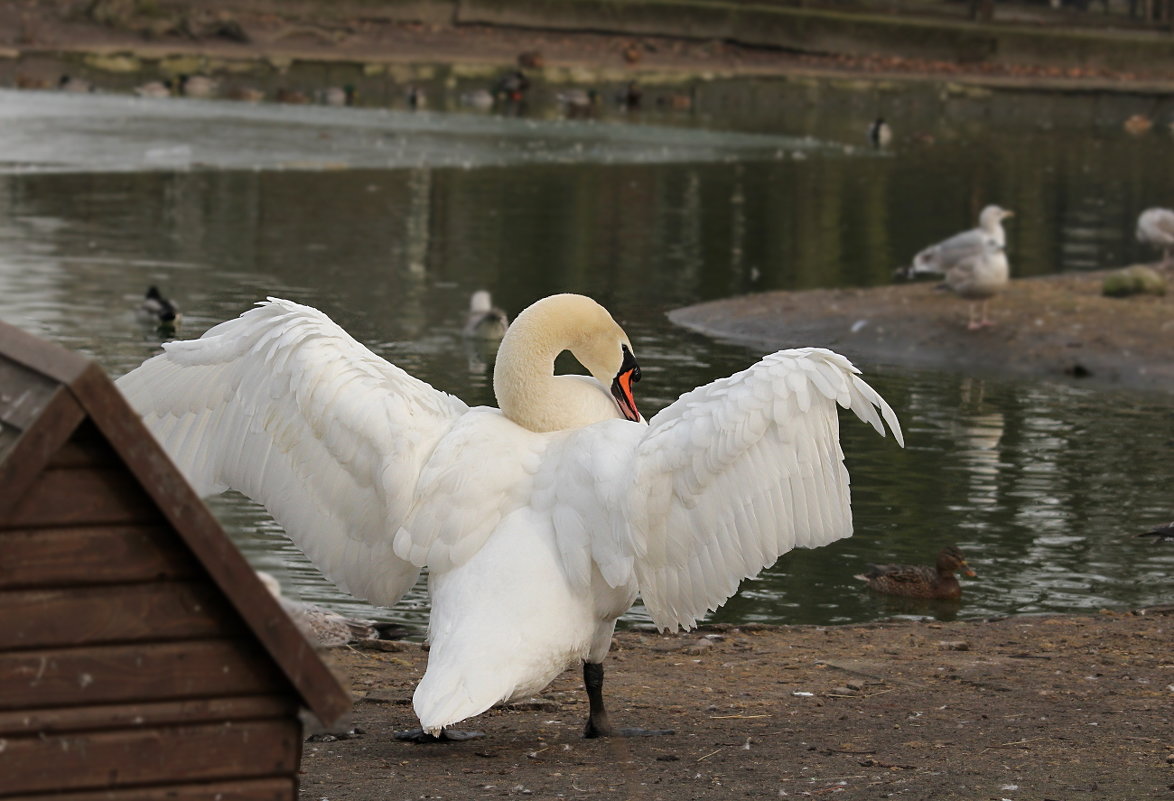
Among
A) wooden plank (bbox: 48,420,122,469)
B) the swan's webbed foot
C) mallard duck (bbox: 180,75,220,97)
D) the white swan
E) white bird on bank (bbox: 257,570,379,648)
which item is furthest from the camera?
mallard duck (bbox: 180,75,220,97)

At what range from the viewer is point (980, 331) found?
15344 millimetres

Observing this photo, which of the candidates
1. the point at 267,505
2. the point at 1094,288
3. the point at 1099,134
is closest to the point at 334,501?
the point at 267,505

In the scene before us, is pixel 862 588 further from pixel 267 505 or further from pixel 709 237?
pixel 709 237

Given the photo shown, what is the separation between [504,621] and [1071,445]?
7.33 metres

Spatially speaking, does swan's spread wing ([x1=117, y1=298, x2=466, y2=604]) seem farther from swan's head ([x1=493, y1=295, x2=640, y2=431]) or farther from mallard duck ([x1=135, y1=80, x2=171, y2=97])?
mallard duck ([x1=135, y1=80, x2=171, y2=97])

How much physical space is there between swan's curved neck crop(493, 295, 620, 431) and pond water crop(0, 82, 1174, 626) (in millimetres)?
998

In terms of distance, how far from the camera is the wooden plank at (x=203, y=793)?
3.06 m

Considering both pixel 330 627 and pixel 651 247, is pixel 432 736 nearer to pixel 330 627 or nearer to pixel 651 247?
pixel 330 627

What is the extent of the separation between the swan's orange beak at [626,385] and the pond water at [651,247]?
54.0 inches

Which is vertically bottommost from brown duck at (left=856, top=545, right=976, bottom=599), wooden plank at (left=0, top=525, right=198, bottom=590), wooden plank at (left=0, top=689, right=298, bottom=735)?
brown duck at (left=856, top=545, right=976, bottom=599)

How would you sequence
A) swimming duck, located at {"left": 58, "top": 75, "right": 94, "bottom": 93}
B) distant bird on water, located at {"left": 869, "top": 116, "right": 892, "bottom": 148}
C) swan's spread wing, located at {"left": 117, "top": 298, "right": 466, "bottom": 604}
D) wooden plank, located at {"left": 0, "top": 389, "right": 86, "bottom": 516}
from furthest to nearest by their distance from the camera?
swimming duck, located at {"left": 58, "top": 75, "right": 94, "bottom": 93} → distant bird on water, located at {"left": 869, "top": 116, "right": 892, "bottom": 148} → swan's spread wing, located at {"left": 117, "top": 298, "right": 466, "bottom": 604} → wooden plank, located at {"left": 0, "top": 389, "right": 86, "bottom": 516}

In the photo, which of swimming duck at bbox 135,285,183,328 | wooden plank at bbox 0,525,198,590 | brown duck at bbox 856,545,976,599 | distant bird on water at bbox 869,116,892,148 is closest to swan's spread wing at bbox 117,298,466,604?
wooden plank at bbox 0,525,198,590

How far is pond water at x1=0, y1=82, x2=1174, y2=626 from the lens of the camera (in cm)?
951

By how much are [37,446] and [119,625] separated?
13.9 inches
